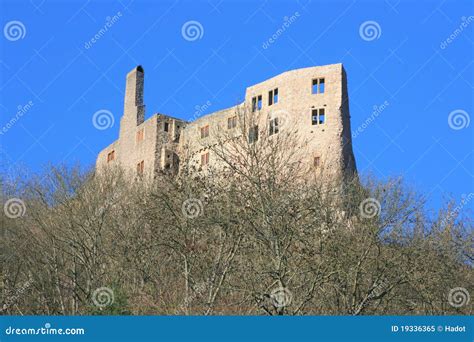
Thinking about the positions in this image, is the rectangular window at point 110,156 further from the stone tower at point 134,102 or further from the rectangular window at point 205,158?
the rectangular window at point 205,158

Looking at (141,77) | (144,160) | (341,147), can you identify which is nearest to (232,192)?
(341,147)

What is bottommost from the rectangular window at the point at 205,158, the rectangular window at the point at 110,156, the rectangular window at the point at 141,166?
the rectangular window at the point at 205,158

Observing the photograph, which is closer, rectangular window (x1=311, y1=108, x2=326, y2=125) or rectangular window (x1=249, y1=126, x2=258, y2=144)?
rectangular window (x1=249, y1=126, x2=258, y2=144)

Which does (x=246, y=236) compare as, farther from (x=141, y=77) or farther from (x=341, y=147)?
(x=141, y=77)

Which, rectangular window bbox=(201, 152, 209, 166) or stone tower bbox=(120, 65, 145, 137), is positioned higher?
stone tower bbox=(120, 65, 145, 137)

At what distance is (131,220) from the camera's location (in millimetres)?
31094

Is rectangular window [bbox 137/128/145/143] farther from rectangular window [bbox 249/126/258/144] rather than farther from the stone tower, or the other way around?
rectangular window [bbox 249/126/258/144]

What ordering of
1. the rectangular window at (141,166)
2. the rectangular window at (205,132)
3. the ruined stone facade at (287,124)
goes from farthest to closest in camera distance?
the rectangular window at (141,166) → the rectangular window at (205,132) → the ruined stone facade at (287,124)

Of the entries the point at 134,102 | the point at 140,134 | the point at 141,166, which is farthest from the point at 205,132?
the point at 134,102

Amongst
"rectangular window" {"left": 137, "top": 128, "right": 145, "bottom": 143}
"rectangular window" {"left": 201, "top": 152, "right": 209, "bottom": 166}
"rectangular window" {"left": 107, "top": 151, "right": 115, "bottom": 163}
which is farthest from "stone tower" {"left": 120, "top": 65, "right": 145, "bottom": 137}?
"rectangular window" {"left": 201, "top": 152, "right": 209, "bottom": 166}

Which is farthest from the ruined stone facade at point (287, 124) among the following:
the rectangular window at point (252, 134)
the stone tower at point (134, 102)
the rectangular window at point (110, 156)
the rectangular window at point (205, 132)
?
the rectangular window at point (252, 134)

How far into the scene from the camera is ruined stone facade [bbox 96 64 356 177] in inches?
1929

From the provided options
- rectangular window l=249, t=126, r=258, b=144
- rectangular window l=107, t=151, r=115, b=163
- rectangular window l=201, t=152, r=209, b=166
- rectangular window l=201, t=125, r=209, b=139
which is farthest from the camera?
rectangular window l=107, t=151, r=115, b=163

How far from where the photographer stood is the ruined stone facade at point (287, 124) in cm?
4900
